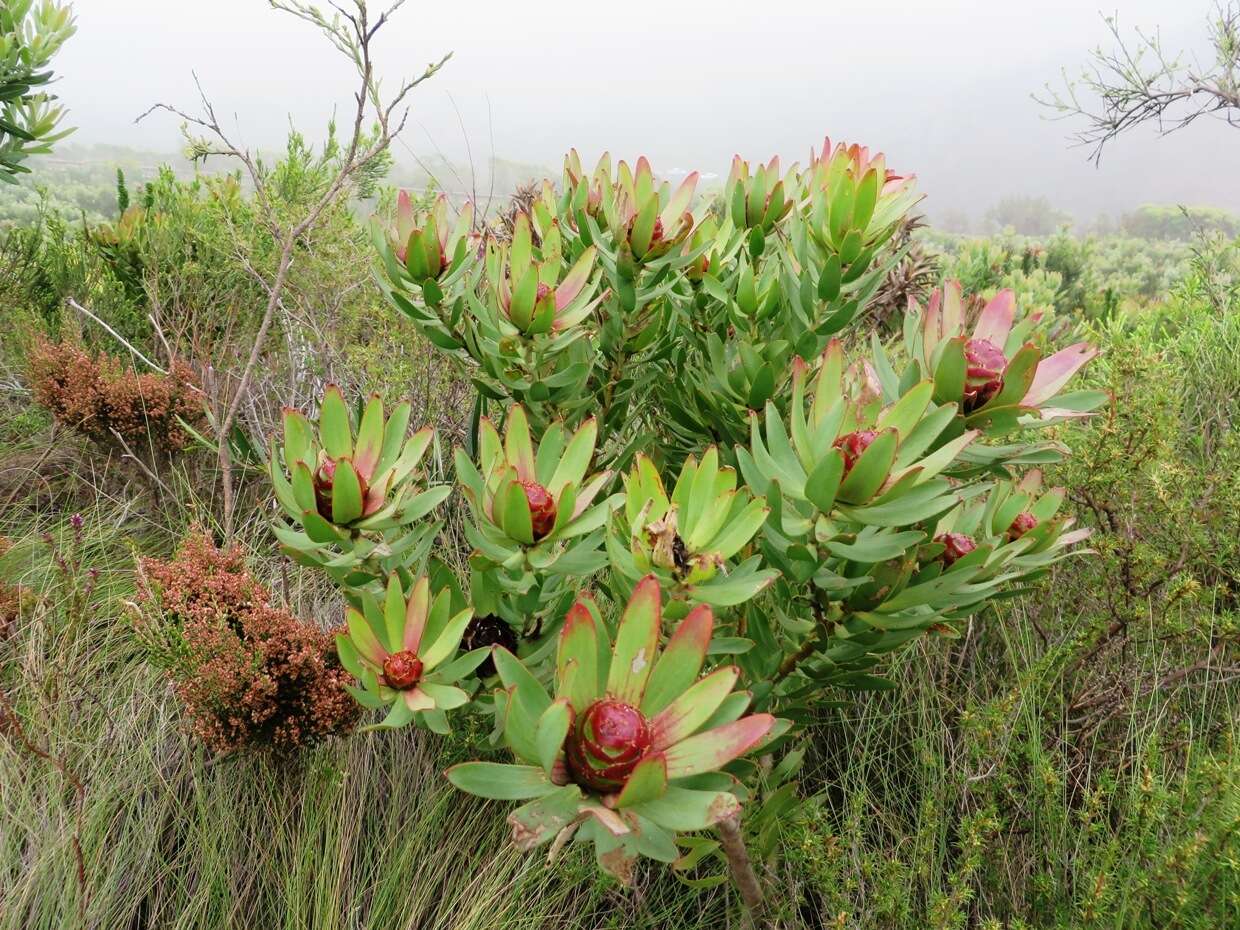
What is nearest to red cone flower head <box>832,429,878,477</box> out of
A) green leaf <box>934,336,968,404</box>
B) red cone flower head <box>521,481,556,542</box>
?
green leaf <box>934,336,968,404</box>

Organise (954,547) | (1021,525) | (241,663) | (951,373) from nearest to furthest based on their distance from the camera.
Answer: (951,373)
(954,547)
(1021,525)
(241,663)

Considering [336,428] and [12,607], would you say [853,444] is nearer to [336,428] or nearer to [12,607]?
[336,428]

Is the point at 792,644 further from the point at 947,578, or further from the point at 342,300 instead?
the point at 342,300

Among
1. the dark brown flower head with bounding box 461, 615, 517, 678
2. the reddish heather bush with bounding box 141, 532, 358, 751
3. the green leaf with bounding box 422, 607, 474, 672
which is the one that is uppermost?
the green leaf with bounding box 422, 607, 474, 672

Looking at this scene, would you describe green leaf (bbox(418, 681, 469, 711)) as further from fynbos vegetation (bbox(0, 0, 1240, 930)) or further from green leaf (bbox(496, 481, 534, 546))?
green leaf (bbox(496, 481, 534, 546))

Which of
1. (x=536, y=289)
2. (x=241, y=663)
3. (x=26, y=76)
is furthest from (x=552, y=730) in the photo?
(x=26, y=76)

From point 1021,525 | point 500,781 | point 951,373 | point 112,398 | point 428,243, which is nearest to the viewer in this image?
point 500,781

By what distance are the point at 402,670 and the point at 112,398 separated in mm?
2498

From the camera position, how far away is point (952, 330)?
123 cm

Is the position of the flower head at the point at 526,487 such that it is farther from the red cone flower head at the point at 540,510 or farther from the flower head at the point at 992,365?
the flower head at the point at 992,365

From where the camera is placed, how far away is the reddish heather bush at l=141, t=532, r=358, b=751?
1.68m

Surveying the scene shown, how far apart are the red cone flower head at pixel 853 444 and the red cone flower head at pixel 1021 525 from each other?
0.44 meters

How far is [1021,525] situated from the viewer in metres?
1.36

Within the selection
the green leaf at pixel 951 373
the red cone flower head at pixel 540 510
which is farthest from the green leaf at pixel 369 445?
the green leaf at pixel 951 373
